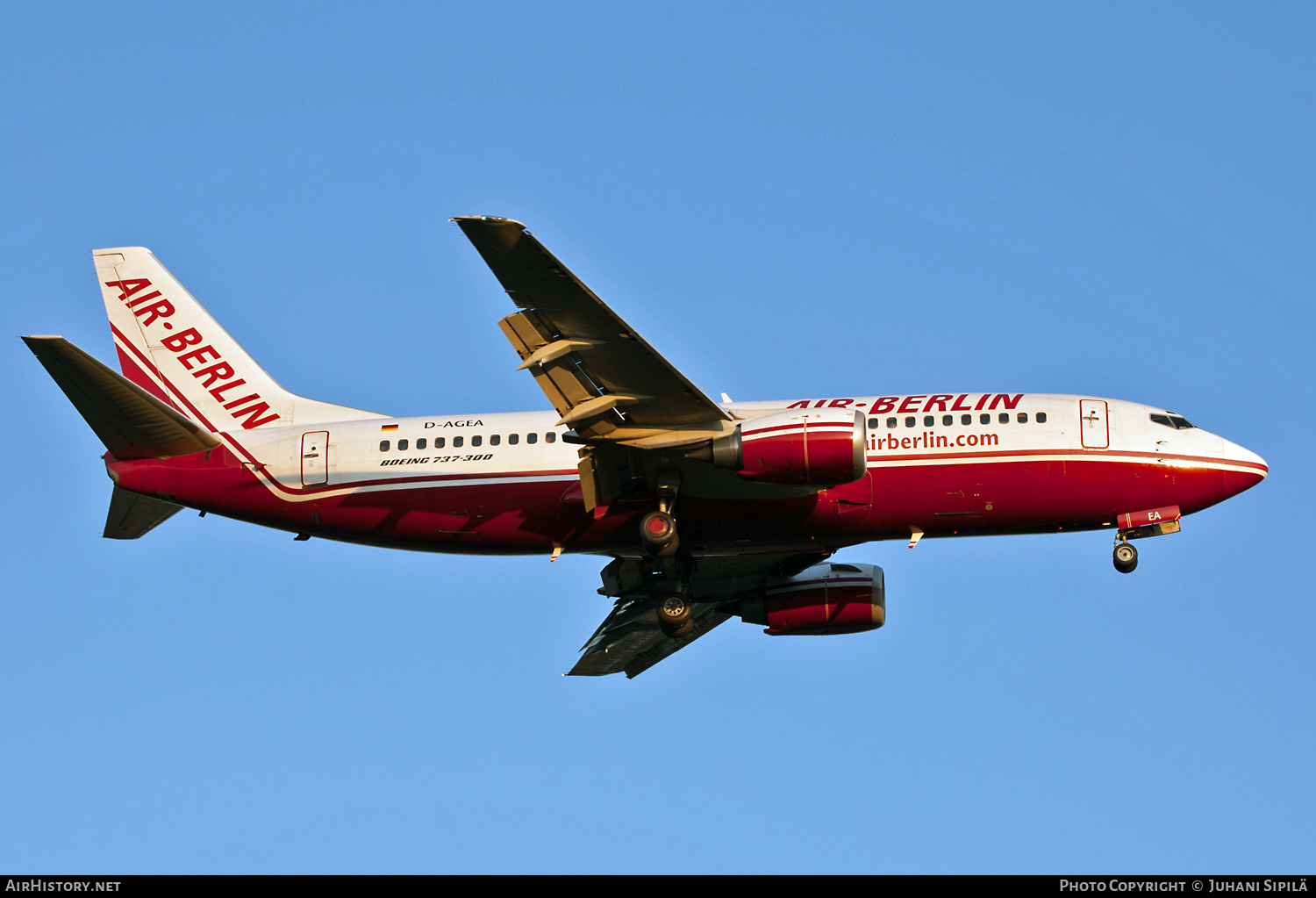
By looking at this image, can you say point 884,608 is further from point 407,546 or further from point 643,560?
point 407,546

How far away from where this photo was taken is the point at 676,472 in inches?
1587

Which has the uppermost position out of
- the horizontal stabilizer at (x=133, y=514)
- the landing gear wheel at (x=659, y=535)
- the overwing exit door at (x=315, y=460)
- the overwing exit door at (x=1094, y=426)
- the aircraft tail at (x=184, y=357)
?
the aircraft tail at (x=184, y=357)

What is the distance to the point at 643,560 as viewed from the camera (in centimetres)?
4403

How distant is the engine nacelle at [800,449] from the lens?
3841 centimetres

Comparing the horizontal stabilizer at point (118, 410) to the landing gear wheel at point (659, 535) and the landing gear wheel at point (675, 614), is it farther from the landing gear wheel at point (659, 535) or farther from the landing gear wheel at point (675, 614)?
the landing gear wheel at point (675, 614)

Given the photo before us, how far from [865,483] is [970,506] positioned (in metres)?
2.81

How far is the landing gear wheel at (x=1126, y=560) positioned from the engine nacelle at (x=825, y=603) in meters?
7.54

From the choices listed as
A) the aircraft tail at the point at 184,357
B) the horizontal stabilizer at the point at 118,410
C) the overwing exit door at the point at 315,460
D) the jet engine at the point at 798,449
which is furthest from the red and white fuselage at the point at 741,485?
the aircraft tail at the point at 184,357

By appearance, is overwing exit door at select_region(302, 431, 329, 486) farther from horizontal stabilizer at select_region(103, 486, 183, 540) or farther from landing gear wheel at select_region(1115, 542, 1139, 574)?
landing gear wheel at select_region(1115, 542, 1139, 574)

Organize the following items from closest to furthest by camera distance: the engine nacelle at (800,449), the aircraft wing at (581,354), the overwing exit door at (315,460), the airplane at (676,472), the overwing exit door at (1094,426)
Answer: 1. the aircraft wing at (581,354)
2. the engine nacelle at (800,449)
3. the airplane at (676,472)
4. the overwing exit door at (1094,426)
5. the overwing exit door at (315,460)

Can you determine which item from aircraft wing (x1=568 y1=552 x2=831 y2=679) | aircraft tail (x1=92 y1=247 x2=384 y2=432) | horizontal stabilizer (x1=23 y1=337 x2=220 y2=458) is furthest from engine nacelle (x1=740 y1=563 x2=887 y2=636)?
horizontal stabilizer (x1=23 y1=337 x2=220 y2=458)

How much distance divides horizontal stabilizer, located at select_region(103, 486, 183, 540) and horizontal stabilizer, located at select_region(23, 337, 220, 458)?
32cm

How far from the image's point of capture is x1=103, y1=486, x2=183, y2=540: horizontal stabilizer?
42.7 meters
